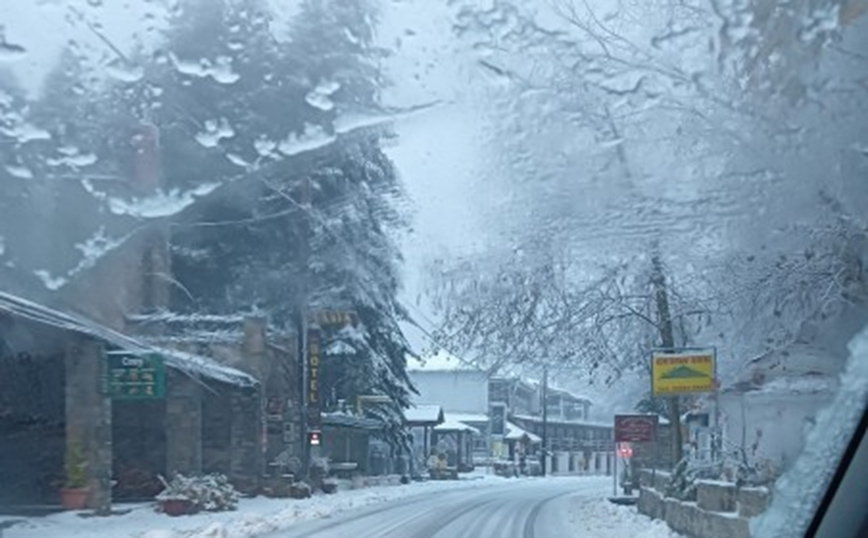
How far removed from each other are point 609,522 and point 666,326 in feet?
9.57

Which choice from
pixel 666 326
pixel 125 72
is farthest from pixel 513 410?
pixel 125 72

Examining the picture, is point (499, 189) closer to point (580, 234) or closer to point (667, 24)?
point (580, 234)

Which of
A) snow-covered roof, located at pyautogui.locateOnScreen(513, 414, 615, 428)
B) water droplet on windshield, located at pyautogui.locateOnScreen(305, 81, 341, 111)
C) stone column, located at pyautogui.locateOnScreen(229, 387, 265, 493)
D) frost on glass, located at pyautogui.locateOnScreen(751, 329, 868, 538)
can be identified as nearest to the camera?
frost on glass, located at pyautogui.locateOnScreen(751, 329, 868, 538)

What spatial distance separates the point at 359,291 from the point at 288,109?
4.65 ft

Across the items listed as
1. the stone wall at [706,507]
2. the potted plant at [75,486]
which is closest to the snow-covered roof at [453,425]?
the stone wall at [706,507]

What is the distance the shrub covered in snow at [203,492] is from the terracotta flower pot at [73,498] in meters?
0.91

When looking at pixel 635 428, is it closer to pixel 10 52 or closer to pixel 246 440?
pixel 246 440

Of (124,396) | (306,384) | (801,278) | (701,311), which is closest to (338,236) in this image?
(306,384)

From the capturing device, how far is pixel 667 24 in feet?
28.3

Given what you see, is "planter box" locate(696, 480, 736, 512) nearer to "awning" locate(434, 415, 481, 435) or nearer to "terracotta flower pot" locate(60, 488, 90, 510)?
"awning" locate(434, 415, 481, 435)

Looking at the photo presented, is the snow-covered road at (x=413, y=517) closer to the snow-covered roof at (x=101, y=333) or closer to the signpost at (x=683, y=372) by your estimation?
the snow-covered roof at (x=101, y=333)

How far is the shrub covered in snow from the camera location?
10.3 meters

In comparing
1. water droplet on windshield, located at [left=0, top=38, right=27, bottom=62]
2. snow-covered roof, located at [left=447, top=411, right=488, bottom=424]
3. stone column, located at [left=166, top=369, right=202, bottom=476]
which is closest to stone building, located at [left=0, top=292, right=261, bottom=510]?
stone column, located at [left=166, top=369, right=202, bottom=476]

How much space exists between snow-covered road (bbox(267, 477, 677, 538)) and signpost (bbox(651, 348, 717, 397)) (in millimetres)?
1587
